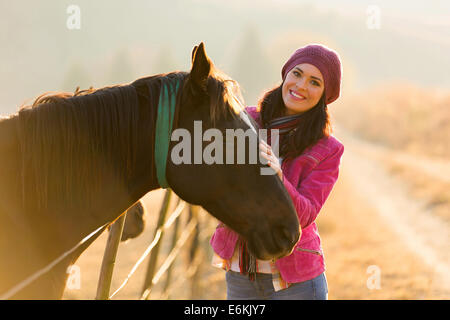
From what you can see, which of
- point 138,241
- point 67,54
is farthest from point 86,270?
point 67,54

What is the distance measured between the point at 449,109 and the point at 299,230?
2539cm

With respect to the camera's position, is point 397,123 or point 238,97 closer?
point 238,97

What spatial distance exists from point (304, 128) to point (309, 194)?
14.9 inches

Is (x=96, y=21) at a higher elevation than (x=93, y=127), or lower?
higher

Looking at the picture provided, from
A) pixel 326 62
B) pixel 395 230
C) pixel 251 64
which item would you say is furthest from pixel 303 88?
pixel 251 64

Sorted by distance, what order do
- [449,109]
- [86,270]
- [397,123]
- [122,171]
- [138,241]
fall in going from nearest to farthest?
[122,171] < [86,270] < [138,241] < [449,109] < [397,123]

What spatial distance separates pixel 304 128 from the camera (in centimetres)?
247

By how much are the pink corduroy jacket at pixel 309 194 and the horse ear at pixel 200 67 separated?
0.75 m

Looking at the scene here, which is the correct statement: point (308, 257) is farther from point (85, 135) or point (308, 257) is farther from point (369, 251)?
point (369, 251)

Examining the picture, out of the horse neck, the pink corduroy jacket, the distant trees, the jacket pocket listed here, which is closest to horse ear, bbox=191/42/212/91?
the horse neck

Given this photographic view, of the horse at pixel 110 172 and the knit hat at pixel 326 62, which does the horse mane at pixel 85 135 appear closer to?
the horse at pixel 110 172

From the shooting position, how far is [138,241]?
11156 mm
